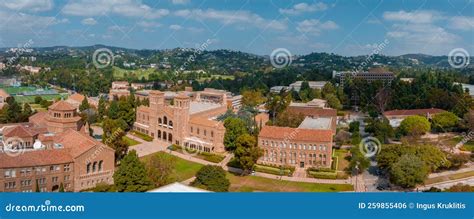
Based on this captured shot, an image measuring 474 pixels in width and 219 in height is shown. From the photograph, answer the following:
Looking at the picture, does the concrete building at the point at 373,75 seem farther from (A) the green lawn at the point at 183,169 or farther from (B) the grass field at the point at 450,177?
(A) the green lawn at the point at 183,169

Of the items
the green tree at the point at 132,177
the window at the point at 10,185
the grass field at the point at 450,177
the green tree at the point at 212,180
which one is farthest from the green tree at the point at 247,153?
the window at the point at 10,185

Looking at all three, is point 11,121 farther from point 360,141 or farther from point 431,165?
point 431,165

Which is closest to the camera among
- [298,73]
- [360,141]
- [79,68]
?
[360,141]

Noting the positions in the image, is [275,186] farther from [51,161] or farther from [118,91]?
[118,91]

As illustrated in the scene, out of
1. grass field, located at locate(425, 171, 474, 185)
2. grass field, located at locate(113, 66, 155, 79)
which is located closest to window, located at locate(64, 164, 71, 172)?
grass field, located at locate(425, 171, 474, 185)

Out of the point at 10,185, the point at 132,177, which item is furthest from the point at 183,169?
the point at 10,185

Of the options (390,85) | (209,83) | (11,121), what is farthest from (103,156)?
(209,83)

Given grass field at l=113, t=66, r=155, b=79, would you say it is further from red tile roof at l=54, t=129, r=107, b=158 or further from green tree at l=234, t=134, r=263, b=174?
green tree at l=234, t=134, r=263, b=174
